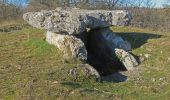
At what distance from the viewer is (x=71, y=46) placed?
675 inches

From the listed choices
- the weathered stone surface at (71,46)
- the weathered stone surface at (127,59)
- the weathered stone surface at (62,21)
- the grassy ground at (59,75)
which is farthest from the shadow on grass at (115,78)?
the weathered stone surface at (62,21)

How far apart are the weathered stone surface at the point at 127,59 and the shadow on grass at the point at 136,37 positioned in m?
1.36

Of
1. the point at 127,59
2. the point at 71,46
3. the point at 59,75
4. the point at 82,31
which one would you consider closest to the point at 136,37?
the point at 127,59

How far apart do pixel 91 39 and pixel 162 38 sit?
10.8ft

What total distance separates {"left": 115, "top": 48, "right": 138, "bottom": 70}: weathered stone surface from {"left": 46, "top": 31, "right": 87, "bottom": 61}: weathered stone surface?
72.8 inches

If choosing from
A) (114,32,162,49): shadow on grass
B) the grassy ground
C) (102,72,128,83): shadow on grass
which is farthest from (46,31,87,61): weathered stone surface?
(114,32,162,49): shadow on grass

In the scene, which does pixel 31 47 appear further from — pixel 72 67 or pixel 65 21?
pixel 72 67

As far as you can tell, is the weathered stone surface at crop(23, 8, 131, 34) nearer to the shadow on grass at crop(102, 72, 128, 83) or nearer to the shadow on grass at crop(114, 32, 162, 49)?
the shadow on grass at crop(102, 72, 128, 83)

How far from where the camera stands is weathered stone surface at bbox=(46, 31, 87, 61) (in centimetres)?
1705

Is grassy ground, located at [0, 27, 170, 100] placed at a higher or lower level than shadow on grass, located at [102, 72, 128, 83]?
higher

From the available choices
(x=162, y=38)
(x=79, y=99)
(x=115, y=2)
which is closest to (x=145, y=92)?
(x=79, y=99)

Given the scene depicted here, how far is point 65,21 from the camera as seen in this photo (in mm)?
17422

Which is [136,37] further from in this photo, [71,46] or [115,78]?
[71,46]

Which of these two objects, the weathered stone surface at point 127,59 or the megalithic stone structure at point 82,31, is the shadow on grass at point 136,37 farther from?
the weathered stone surface at point 127,59
